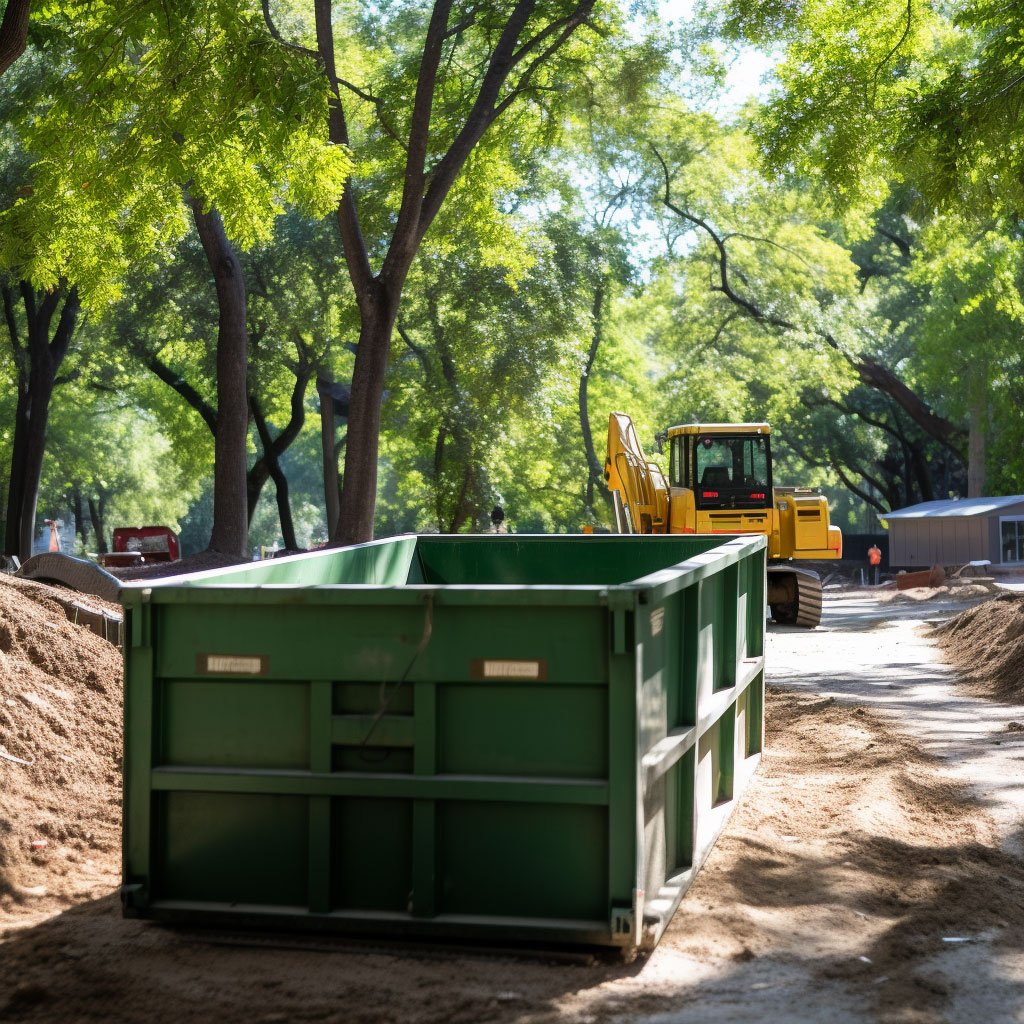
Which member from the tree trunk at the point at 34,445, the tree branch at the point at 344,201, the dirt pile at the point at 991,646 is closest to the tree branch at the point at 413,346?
the tree trunk at the point at 34,445

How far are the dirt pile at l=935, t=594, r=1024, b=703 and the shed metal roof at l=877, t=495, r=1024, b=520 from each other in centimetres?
2795

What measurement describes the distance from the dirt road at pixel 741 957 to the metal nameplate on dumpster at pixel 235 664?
3.36 feet

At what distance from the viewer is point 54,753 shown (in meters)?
7.74

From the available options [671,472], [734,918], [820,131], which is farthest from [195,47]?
[671,472]

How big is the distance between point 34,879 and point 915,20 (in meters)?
16.5

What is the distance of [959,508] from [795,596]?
26.8m

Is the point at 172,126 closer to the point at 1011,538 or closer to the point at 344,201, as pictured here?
the point at 344,201

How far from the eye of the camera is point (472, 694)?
504cm

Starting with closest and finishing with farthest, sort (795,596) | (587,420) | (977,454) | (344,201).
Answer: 1. (344,201)
2. (795,596)
3. (977,454)
4. (587,420)

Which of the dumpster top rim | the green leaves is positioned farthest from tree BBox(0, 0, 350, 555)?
the dumpster top rim

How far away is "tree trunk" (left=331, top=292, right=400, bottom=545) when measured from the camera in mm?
18266

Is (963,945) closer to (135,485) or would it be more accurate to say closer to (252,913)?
(252,913)

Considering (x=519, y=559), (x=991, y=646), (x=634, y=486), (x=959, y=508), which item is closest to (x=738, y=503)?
(x=634, y=486)

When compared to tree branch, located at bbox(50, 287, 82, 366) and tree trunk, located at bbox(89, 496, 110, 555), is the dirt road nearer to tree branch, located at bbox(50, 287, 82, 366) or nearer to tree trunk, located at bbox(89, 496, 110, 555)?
tree branch, located at bbox(50, 287, 82, 366)
